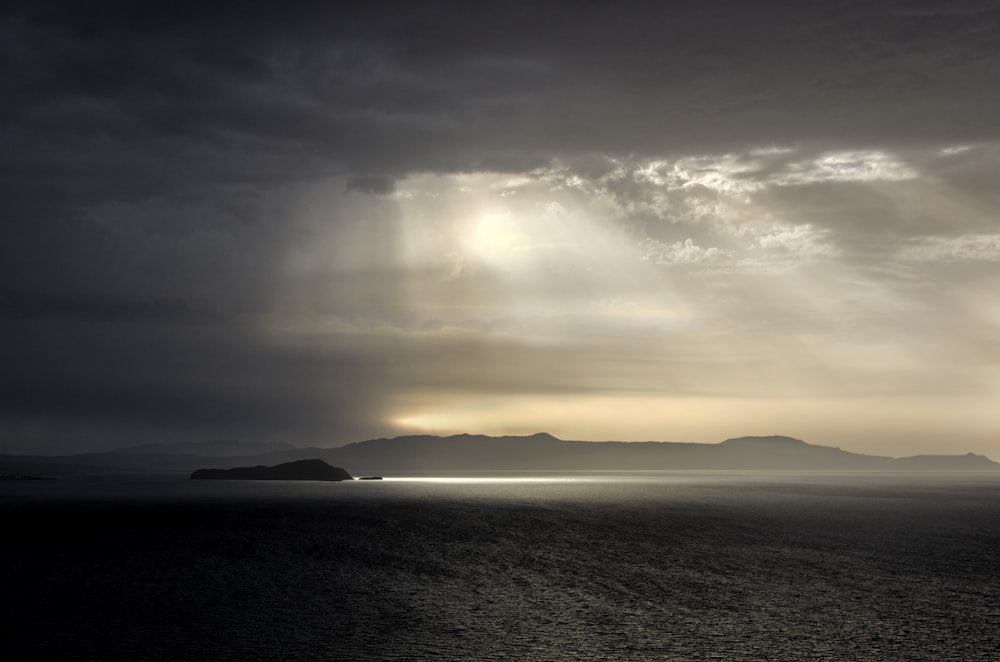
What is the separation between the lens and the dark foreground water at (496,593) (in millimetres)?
37375

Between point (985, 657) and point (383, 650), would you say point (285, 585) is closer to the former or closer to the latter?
point (383, 650)

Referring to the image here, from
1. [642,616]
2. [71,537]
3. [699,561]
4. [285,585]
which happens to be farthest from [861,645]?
[71,537]

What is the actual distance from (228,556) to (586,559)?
3276 centimetres

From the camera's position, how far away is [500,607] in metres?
47.1

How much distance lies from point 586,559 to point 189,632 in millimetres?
38591

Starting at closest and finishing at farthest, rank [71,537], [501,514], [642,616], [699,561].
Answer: [642,616]
[699,561]
[71,537]
[501,514]

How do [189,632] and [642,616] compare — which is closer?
[189,632]

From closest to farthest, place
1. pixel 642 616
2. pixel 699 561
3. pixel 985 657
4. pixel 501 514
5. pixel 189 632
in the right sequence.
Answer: pixel 985 657 → pixel 189 632 → pixel 642 616 → pixel 699 561 → pixel 501 514

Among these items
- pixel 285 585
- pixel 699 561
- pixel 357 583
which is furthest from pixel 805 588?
pixel 285 585

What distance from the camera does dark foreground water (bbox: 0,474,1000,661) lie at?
37.4 meters

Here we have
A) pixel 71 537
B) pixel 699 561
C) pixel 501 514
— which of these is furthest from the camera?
pixel 501 514

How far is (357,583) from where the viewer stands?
56531 millimetres

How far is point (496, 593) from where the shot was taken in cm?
5212

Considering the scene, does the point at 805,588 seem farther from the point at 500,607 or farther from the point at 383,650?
the point at 383,650
